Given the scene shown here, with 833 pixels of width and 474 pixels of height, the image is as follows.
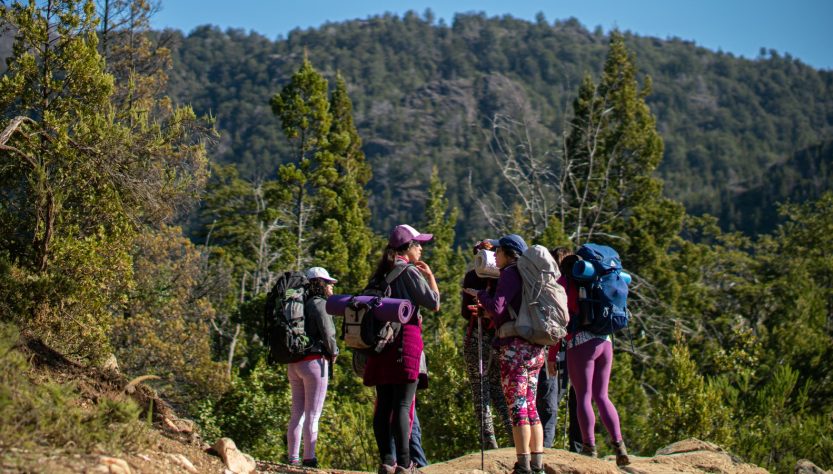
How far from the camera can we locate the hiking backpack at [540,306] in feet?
20.8

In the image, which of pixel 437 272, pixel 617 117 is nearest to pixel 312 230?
pixel 437 272

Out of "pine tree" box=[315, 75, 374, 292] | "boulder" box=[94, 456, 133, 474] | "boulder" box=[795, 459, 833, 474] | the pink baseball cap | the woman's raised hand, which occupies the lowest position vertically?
"boulder" box=[795, 459, 833, 474]

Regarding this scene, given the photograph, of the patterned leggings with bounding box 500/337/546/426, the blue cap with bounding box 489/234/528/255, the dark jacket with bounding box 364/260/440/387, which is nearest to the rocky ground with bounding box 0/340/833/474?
the patterned leggings with bounding box 500/337/546/426

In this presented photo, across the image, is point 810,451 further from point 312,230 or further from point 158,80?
point 312,230

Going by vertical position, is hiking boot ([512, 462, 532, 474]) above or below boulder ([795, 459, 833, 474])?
above

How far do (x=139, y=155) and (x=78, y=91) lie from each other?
3.10ft

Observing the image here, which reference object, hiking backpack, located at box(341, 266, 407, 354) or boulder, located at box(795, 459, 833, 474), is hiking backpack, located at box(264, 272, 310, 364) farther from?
boulder, located at box(795, 459, 833, 474)

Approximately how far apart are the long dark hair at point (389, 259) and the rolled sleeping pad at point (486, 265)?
854 millimetres

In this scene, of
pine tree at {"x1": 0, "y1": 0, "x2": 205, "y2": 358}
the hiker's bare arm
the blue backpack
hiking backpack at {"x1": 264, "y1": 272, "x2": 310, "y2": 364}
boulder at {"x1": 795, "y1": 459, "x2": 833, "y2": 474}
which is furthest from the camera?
boulder at {"x1": 795, "y1": 459, "x2": 833, "y2": 474}

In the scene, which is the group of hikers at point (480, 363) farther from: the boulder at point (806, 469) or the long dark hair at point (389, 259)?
the boulder at point (806, 469)

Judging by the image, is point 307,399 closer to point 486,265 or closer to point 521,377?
point 486,265

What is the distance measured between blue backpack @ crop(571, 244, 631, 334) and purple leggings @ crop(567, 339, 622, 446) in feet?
0.60

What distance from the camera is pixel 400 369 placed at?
20.4 ft

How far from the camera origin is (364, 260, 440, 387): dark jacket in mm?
6207
